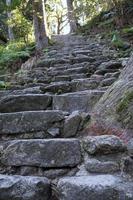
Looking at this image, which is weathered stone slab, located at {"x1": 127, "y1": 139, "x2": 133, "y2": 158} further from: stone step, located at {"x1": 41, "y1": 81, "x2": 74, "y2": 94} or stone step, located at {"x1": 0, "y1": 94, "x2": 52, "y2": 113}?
stone step, located at {"x1": 41, "y1": 81, "x2": 74, "y2": 94}

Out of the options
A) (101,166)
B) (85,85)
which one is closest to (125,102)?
(101,166)

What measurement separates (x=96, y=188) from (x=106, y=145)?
0.35 metres

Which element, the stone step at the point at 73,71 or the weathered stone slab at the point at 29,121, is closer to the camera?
the weathered stone slab at the point at 29,121

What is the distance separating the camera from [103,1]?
1355 cm

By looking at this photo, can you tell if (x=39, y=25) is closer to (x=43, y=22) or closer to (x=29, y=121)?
(x=43, y=22)

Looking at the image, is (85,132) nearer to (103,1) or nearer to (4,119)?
(4,119)

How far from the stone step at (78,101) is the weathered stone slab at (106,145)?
37.5 inches

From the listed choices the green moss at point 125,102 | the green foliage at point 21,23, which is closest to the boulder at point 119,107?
the green moss at point 125,102

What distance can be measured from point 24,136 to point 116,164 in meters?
0.92

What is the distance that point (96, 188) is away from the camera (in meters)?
1.94

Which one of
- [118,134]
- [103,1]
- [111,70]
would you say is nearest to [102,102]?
[118,134]

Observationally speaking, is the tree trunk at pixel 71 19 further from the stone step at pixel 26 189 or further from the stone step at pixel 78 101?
the stone step at pixel 26 189

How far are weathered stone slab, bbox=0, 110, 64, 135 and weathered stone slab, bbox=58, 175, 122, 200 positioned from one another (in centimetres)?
79

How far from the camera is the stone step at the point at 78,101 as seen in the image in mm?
3273
